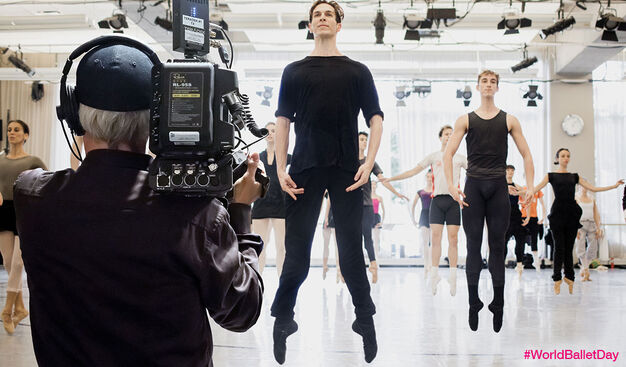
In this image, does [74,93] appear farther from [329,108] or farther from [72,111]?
[329,108]

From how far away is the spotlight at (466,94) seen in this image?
1174 cm

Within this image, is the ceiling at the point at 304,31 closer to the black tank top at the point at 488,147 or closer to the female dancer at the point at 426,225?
the female dancer at the point at 426,225

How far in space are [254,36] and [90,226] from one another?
11470 mm

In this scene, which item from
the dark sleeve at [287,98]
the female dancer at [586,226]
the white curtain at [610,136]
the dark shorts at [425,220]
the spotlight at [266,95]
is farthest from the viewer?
the white curtain at [610,136]

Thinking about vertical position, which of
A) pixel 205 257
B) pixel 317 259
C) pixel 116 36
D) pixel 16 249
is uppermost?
pixel 116 36

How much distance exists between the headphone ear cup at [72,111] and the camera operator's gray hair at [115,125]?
0.01 m

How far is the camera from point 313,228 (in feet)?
11.6

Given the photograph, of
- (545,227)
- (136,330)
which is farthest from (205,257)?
(545,227)

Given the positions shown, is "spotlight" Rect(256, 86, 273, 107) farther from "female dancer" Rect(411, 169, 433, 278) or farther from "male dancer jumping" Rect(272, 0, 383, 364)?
"male dancer jumping" Rect(272, 0, 383, 364)

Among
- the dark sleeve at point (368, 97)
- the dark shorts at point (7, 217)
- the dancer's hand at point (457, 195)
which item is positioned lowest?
the dark shorts at point (7, 217)

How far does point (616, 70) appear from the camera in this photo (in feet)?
41.2

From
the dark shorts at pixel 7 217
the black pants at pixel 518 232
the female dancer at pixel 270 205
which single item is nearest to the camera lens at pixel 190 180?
the dark shorts at pixel 7 217

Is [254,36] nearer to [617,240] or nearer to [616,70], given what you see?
[616,70]

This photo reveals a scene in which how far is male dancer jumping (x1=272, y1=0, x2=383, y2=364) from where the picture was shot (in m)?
3.43
